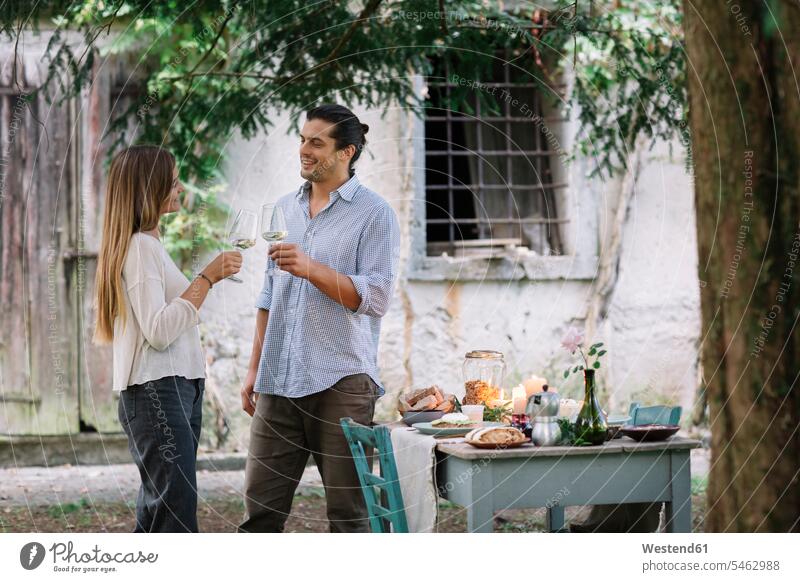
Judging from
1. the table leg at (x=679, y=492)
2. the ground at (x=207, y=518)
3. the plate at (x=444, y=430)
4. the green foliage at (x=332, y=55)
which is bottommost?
the ground at (x=207, y=518)

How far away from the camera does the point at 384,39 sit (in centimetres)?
557

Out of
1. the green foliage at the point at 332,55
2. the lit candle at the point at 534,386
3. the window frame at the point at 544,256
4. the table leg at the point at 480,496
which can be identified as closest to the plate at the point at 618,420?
the lit candle at the point at 534,386

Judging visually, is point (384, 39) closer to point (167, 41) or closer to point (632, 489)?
point (167, 41)

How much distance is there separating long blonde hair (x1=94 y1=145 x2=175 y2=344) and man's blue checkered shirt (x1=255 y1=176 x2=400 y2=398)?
0.60 metres

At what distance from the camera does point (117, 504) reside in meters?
5.89

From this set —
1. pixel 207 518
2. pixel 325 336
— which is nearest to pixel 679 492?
pixel 325 336

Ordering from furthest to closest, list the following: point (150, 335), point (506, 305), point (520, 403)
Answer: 1. point (506, 305)
2. point (520, 403)
3. point (150, 335)

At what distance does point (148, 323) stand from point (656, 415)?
1697 millimetres

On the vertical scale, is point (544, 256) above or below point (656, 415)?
above

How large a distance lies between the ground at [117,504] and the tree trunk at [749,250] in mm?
2513

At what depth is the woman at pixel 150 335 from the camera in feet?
10.6

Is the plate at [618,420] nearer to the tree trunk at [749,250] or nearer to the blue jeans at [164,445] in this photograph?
the tree trunk at [749,250]

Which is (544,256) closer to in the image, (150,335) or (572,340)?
(572,340)

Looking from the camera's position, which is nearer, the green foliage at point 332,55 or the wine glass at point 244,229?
the wine glass at point 244,229
